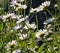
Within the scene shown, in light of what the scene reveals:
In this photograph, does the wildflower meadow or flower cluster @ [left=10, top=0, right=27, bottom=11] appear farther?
flower cluster @ [left=10, top=0, right=27, bottom=11]

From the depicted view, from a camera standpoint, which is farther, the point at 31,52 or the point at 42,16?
the point at 42,16

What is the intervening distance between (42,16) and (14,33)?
1.08 metres

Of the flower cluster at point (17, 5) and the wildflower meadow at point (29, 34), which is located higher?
the flower cluster at point (17, 5)

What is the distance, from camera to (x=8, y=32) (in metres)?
2.91

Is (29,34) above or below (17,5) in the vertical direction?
below

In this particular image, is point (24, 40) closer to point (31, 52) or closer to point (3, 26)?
point (31, 52)

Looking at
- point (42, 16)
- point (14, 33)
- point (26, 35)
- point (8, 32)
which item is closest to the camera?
Result: point (26, 35)

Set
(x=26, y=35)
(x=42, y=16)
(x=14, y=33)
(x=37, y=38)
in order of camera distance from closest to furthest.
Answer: (x=37, y=38) → (x=26, y=35) → (x=14, y=33) → (x=42, y=16)

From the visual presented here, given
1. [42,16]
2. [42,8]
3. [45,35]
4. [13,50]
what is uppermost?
[42,8]

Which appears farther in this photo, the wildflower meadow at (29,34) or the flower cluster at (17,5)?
the flower cluster at (17,5)

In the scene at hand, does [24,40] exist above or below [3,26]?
above

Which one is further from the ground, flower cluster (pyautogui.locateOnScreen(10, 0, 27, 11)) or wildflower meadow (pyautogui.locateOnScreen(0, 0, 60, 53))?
flower cluster (pyautogui.locateOnScreen(10, 0, 27, 11))

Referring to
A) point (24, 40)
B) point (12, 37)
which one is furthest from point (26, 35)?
point (12, 37)

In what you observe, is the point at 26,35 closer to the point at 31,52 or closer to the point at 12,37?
the point at 31,52
